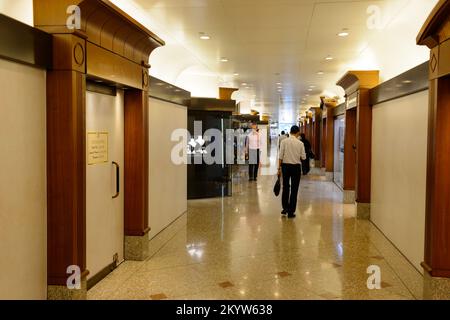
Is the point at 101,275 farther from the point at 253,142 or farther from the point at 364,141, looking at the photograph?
the point at 253,142

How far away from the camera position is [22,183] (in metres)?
3.20

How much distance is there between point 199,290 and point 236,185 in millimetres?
8657

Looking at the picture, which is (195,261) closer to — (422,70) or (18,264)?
(18,264)

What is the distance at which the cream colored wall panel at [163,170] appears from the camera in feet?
20.3

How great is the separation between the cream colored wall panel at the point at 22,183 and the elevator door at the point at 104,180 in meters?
0.80

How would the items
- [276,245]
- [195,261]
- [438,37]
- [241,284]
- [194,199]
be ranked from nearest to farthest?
[438,37]
[241,284]
[195,261]
[276,245]
[194,199]

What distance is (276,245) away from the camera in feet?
20.2

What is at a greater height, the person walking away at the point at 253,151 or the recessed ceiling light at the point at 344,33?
the recessed ceiling light at the point at 344,33

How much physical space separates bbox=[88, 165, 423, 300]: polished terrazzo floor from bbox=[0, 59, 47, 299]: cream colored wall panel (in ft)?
3.21

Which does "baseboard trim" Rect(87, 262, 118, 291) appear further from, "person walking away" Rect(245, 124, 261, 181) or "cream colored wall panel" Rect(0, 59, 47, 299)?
"person walking away" Rect(245, 124, 261, 181)

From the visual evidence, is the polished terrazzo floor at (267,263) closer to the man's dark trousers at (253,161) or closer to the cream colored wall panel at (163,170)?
the cream colored wall panel at (163,170)

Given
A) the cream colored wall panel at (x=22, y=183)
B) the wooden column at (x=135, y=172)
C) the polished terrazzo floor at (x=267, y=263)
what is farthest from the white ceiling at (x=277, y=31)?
the polished terrazzo floor at (x=267, y=263)

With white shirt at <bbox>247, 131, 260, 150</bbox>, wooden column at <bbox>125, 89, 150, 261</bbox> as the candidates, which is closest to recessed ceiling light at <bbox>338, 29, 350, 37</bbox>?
wooden column at <bbox>125, 89, 150, 261</bbox>

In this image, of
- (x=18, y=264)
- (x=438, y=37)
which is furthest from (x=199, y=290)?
(x=438, y=37)
